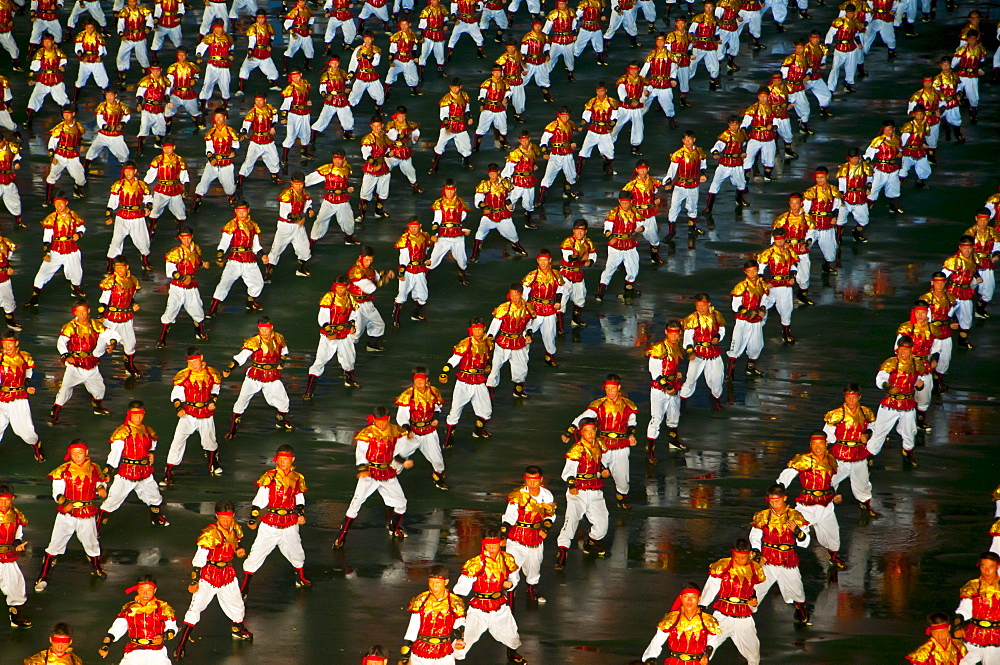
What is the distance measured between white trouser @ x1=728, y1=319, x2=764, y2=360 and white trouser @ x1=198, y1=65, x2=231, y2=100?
13250mm

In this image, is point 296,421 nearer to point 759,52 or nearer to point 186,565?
point 186,565

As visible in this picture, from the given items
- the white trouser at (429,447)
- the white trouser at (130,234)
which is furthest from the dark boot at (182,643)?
the white trouser at (130,234)

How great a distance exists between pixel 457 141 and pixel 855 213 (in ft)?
24.7

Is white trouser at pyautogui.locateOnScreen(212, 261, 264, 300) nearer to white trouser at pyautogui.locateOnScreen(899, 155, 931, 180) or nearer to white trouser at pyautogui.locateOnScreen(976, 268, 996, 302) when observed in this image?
white trouser at pyautogui.locateOnScreen(976, 268, 996, 302)

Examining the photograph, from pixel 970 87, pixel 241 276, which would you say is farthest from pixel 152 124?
pixel 970 87

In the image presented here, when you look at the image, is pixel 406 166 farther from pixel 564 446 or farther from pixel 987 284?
pixel 987 284

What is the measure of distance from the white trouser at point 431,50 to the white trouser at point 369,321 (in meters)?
9.89

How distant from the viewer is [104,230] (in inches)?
963

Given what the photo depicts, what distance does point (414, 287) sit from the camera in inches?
862

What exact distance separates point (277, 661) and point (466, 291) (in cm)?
943

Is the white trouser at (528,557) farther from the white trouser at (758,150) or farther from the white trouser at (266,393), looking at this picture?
the white trouser at (758,150)

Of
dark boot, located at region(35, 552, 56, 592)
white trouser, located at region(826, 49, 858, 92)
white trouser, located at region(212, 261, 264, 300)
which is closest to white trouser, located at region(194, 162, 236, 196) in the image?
white trouser, located at region(212, 261, 264, 300)

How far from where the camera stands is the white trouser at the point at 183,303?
21.1 meters

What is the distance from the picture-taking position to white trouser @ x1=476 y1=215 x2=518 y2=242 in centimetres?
2338
